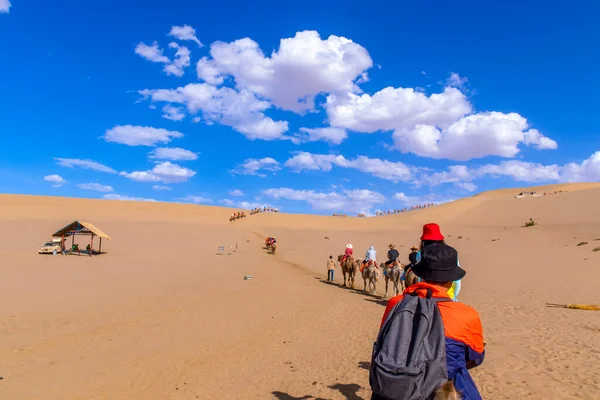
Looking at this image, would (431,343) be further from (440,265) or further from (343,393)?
(343,393)

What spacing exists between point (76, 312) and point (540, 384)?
12813mm

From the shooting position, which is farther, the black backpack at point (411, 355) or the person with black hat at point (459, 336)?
the person with black hat at point (459, 336)

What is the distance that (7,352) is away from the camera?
9.17 meters

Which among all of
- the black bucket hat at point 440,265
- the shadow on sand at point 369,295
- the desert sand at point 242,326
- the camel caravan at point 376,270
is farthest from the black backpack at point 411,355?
the shadow on sand at point 369,295

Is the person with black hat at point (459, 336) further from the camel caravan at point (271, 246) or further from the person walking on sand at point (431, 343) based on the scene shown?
the camel caravan at point (271, 246)

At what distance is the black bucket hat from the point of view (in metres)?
2.79

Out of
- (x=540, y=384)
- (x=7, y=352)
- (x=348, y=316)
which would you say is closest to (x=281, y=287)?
(x=348, y=316)

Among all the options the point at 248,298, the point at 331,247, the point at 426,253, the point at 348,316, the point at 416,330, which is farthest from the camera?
the point at 331,247

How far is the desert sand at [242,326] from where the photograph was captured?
7.39m

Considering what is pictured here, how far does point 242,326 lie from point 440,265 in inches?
391

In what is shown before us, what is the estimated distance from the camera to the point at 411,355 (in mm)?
2236

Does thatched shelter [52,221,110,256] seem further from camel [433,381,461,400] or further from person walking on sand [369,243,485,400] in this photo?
camel [433,381,461,400]

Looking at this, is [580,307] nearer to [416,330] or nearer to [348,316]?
[348,316]

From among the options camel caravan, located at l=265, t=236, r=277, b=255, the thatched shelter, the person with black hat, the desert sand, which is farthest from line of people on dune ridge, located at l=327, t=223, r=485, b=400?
camel caravan, located at l=265, t=236, r=277, b=255
